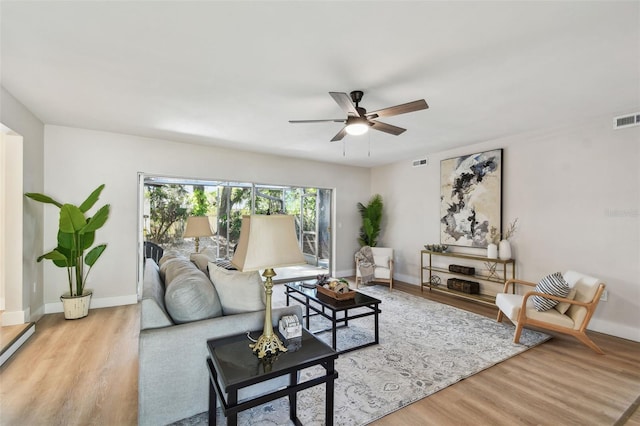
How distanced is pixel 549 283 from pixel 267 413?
3158 millimetres

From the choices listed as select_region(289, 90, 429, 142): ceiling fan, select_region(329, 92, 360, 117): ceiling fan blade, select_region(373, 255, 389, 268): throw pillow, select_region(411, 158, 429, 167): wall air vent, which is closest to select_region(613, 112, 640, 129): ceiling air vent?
select_region(411, 158, 429, 167): wall air vent

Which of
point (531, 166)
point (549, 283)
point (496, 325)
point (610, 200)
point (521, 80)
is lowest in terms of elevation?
point (496, 325)

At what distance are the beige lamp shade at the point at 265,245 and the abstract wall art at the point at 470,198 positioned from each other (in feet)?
13.4

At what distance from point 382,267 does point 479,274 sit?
1.66 m

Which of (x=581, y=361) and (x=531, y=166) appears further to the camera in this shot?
(x=531, y=166)

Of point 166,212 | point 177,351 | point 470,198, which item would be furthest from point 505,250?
point 166,212

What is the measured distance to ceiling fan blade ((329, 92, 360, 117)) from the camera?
223cm

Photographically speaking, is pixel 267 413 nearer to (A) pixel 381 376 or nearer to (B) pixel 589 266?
(A) pixel 381 376

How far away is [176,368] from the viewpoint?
1.73 meters

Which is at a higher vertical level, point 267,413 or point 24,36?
point 24,36

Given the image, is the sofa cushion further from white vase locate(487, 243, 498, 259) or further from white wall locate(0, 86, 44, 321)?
white vase locate(487, 243, 498, 259)

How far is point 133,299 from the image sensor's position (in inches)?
171

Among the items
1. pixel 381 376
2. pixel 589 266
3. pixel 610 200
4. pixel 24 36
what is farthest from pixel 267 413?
pixel 610 200

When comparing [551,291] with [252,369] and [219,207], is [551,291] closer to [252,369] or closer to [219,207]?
[252,369]
